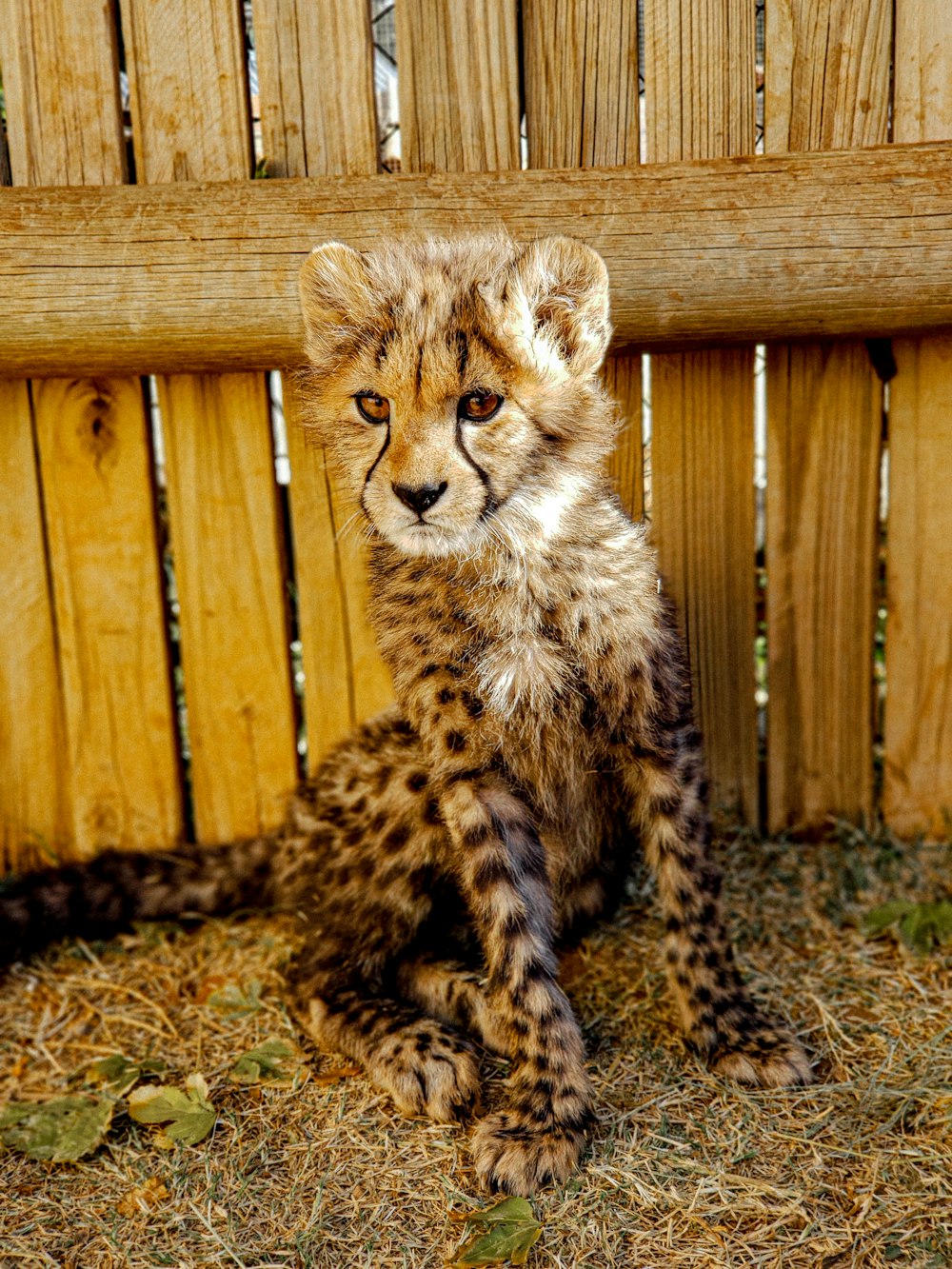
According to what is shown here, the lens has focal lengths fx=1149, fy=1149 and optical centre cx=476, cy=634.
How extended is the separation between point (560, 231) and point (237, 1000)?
1.95m

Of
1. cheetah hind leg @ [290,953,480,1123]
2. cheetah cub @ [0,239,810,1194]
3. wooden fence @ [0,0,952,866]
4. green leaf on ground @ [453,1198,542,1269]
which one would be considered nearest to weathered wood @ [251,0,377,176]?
wooden fence @ [0,0,952,866]

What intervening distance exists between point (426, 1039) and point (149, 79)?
230 centimetres

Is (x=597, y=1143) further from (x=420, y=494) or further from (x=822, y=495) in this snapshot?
(x=822, y=495)

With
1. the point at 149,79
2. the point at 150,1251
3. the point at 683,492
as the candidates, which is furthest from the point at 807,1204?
the point at 149,79

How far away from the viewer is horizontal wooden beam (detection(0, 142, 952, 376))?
259 centimetres

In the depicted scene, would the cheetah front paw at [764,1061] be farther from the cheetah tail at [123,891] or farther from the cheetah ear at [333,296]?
the cheetah ear at [333,296]

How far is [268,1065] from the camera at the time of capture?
252cm

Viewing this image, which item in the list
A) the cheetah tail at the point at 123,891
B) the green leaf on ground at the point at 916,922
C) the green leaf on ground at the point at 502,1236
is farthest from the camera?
the cheetah tail at the point at 123,891

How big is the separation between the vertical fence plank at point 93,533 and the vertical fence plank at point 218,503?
0.25ft

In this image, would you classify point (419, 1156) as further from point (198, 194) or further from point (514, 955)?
point (198, 194)

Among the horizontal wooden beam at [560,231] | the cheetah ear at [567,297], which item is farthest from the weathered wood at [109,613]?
the cheetah ear at [567,297]

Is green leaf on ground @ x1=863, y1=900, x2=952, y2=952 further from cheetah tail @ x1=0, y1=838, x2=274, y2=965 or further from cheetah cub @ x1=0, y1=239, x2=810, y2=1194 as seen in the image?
cheetah tail @ x1=0, y1=838, x2=274, y2=965

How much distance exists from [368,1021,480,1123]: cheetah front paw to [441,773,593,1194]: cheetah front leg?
87 mm

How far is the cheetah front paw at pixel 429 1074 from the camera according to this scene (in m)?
2.33
